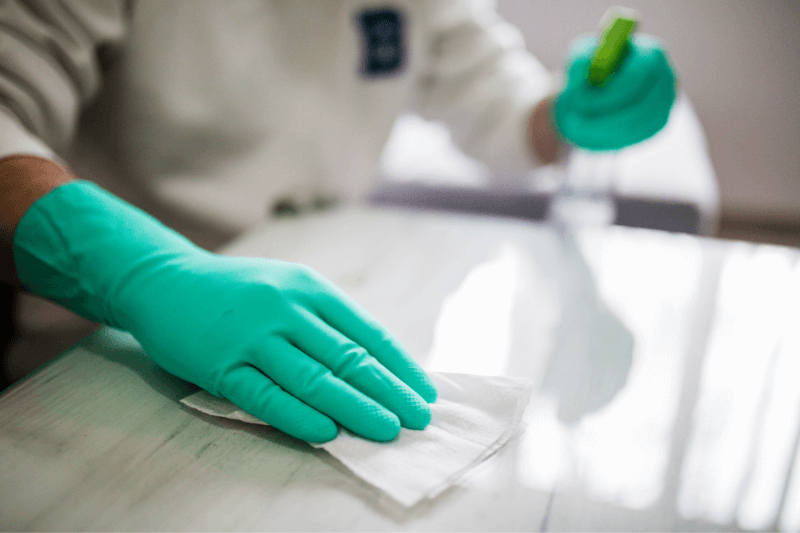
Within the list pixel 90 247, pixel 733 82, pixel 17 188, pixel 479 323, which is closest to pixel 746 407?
pixel 479 323

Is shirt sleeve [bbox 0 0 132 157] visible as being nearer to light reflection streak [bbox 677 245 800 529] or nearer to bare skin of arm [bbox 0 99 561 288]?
bare skin of arm [bbox 0 99 561 288]

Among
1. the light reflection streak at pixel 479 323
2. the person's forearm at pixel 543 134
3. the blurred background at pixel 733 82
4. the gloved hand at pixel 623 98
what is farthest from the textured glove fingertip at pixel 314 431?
the blurred background at pixel 733 82

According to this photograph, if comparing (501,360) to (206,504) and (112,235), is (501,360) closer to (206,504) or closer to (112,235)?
(206,504)

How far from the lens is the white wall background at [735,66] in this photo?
2193 millimetres

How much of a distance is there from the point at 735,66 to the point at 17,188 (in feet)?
8.93

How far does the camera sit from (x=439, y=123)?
4.10 ft

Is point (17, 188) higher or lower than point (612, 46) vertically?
lower

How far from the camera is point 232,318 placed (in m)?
0.45

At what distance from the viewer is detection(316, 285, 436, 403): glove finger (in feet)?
1.50

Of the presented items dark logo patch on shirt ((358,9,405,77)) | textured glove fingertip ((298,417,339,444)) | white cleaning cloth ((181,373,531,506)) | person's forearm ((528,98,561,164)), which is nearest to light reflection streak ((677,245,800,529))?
white cleaning cloth ((181,373,531,506))

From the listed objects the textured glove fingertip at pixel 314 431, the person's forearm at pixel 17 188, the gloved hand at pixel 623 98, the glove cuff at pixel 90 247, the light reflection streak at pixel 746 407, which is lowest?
the light reflection streak at pixel 746 407

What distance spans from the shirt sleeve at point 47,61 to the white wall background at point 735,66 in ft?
6.77

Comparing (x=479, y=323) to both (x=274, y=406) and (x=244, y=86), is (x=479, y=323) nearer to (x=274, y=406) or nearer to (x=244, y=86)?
(x=274, y=406)

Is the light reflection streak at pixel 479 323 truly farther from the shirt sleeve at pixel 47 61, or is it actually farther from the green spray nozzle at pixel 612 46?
the shirt sleeve at pixel 47 61
